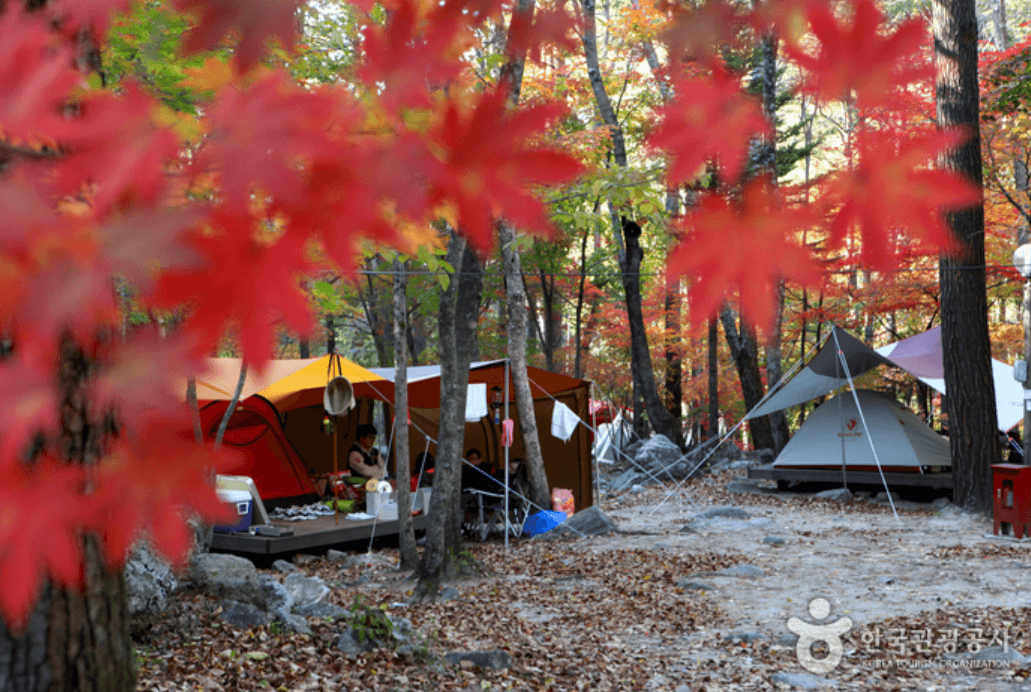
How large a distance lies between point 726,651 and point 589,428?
6.30 metres

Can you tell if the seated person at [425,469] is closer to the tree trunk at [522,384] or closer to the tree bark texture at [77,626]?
the tree trunk at [522,384]

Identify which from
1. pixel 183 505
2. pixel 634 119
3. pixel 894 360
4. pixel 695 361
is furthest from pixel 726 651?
pixel 695 361

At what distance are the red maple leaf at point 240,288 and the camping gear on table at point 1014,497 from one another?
9.04 meters

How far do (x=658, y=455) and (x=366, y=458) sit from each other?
7292 millimetres

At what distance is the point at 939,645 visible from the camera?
4.92 metres

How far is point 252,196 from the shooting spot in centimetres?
83

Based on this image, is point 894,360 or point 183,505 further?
point 894,360

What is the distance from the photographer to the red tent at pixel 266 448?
→ 10328mm

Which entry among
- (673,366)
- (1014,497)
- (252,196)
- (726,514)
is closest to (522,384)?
(726,514)

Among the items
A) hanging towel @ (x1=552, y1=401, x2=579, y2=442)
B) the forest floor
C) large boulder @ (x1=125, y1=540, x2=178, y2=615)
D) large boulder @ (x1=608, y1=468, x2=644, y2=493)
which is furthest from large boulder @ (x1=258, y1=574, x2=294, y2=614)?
large boulder @ (x1=608, y1=468, x2=644, y2=493)

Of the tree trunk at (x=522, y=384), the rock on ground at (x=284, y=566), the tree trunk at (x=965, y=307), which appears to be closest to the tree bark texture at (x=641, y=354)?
the tree trunk at (x=522, y=384)

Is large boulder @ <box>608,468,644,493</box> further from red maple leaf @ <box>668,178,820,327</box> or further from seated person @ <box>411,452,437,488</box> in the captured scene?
red maple leaf @ <box>668,178,820,327</box>

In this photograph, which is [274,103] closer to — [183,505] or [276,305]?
[276,305]

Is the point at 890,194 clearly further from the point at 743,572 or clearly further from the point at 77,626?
the point at 743,572
